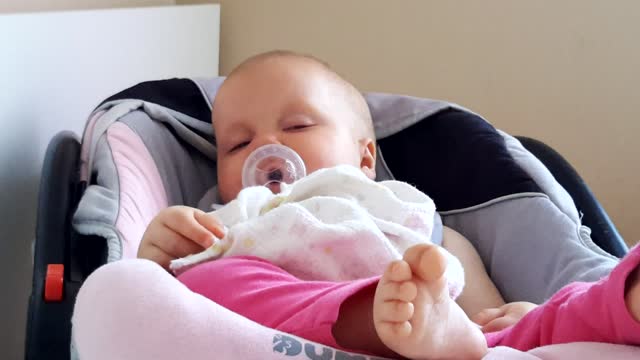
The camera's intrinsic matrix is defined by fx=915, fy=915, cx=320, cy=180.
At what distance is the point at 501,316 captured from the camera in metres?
1.06

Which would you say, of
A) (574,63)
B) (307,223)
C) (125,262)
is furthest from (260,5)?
(125,262)

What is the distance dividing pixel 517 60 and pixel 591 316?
4.30ft

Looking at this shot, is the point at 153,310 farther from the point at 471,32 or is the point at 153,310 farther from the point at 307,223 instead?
the point at 471,32

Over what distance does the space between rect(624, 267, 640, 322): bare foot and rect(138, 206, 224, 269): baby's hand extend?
464 millimetres

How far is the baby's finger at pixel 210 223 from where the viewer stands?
101 cm

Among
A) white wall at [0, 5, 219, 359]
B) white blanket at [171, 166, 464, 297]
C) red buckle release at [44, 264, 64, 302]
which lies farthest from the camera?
white wall at [0, 5, 219, 359]

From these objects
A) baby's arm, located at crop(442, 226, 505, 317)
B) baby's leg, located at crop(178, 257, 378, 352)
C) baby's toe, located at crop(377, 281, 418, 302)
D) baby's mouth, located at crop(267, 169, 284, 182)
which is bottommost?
baby's arm, located at crop(442, 226, 505, 317)

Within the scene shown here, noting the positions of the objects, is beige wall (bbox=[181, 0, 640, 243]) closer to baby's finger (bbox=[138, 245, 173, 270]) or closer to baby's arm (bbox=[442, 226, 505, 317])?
baby's arm (bbox=[442, 226, 505, 317])

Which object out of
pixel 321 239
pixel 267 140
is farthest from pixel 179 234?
pixel 267 140

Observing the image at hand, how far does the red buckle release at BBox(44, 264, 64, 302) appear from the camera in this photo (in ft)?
3.51

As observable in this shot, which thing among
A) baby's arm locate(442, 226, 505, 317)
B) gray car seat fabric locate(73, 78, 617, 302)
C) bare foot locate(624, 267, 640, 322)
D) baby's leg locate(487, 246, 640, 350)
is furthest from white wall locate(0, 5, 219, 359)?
bare foot locate(624, 267, 640, 322)

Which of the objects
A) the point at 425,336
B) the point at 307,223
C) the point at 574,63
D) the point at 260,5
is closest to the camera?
the point at 425,336

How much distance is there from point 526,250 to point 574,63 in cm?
82

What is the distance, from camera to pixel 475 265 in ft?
4.09
